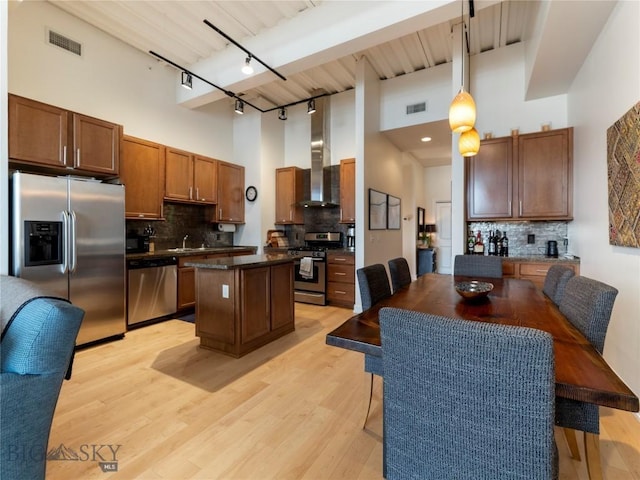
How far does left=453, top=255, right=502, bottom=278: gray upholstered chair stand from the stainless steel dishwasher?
3.47 meters

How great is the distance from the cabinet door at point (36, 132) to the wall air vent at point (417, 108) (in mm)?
4332

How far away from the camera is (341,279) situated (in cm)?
473

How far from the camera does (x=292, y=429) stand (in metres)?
1.84

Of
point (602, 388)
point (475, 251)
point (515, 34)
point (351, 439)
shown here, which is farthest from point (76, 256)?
point (515, 34)

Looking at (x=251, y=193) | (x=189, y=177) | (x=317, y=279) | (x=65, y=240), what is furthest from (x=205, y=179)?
(x=317, y=279)

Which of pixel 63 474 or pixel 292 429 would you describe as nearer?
pixel 63 474

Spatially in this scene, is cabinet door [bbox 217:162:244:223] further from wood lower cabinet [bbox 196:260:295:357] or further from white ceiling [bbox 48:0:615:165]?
wood lower cabinet [bbox 196:260:295:357]

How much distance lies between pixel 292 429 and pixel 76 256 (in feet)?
8.83

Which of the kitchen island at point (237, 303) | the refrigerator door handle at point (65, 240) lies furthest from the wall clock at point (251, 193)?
the refrigerator door handle at point (65, 240)

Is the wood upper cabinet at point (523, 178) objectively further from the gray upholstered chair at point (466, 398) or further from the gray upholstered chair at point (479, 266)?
the gray upholstered chair at point (466, 398)

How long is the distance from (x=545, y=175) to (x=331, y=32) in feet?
9.50

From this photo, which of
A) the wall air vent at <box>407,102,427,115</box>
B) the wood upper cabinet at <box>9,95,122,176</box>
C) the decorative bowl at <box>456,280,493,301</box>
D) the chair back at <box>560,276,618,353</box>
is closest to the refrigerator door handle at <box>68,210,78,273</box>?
the wood upper cabinet at <box>9,95,122,176</box>

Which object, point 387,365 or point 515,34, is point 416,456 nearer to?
point 387,365

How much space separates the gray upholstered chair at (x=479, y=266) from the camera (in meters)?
2.87
